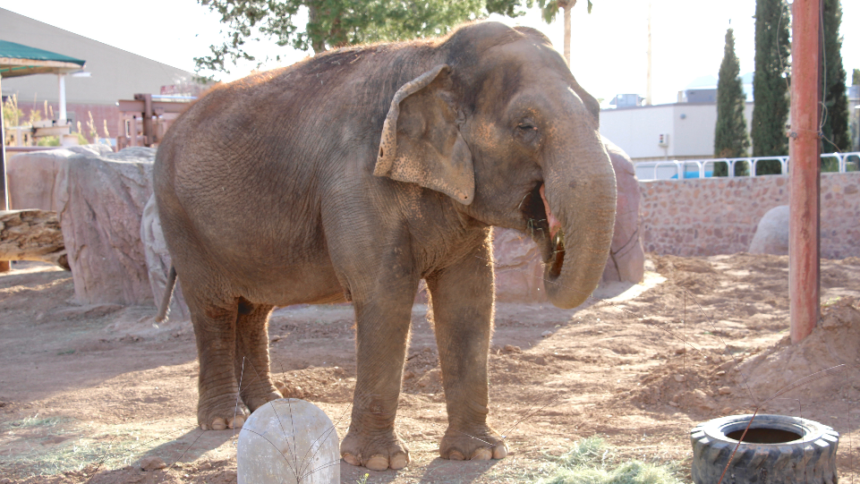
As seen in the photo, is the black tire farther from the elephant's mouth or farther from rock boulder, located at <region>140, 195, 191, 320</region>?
rock boulder, located at <region>140, 195, 191, 320</region>

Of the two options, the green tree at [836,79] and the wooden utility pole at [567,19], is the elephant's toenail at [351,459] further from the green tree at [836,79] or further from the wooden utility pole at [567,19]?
the green tree at [836,79]

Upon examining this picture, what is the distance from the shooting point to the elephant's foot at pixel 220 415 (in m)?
5.28

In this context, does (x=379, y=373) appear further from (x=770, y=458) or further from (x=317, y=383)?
(x=317, y=383)

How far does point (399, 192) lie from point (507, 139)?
2.26 feet

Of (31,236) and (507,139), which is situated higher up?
(507,139)

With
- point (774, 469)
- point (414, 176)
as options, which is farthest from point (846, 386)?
point (414, 176)

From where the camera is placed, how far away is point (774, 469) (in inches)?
129

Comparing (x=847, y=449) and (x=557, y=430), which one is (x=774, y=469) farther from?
(x=557, y=430)

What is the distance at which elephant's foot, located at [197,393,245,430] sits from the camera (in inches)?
208

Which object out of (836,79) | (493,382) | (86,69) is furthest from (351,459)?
(86,69)

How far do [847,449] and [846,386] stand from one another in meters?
1.34

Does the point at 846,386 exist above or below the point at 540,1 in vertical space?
below

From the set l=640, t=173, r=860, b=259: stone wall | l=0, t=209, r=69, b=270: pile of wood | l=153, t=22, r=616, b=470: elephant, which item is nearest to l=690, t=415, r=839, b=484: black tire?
l=153, t=22, r=616, b=470: elephant

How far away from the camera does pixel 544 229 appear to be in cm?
390
